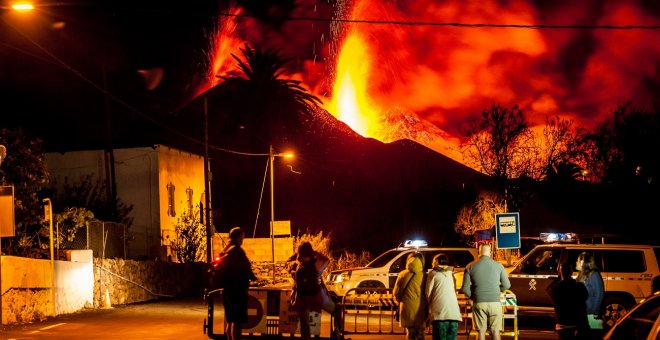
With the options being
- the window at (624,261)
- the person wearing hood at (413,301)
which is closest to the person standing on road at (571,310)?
the person wearing hood at (413,301)

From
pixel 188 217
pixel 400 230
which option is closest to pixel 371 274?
pixel 188 217

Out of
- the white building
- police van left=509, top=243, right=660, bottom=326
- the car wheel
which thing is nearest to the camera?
the car wheel

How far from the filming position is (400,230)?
75312 millimetres

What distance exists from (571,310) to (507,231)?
11.0 meters

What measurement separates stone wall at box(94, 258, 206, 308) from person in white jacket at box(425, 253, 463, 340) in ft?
55.9

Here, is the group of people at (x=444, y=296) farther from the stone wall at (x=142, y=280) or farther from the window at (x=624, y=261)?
the stone wall at (x=142, y=280)

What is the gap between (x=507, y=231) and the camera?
70.0 feet

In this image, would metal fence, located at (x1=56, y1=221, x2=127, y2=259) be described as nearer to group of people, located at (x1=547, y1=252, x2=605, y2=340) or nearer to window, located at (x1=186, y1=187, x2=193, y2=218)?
window, located at (x1=186, y1=187, x2=193, y2=218)

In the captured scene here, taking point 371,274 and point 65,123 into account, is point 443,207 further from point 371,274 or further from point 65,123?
point 371,274

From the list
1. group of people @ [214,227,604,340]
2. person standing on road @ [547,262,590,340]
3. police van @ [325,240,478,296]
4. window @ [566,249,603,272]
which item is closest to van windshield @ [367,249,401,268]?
police van @ [325,240,478,296]

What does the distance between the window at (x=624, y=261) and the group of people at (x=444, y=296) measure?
297 inches

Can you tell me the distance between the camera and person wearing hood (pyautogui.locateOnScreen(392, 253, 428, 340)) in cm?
1248

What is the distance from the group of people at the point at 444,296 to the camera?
40.0 ft

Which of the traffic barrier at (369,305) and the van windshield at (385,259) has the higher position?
the van windshield at (385,259)
